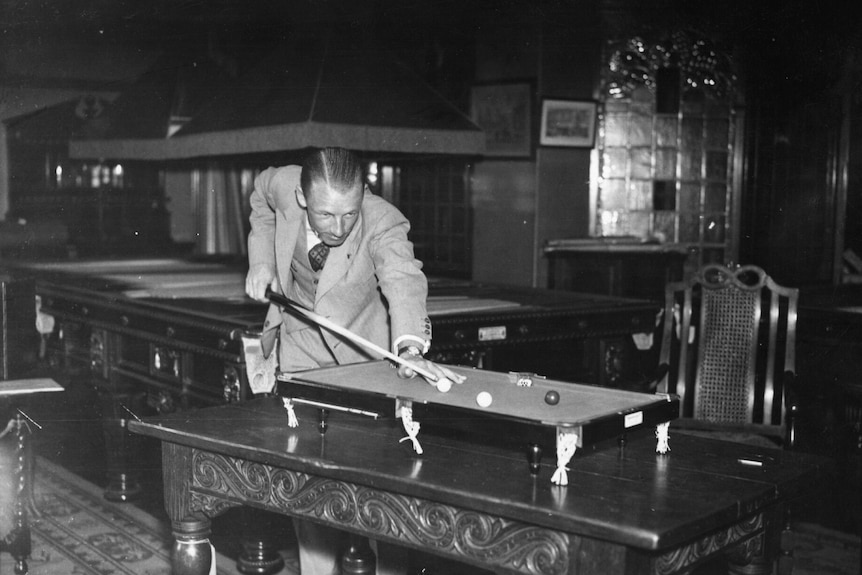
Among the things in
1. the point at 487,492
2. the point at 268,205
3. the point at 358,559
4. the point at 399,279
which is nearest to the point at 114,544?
the point at 358,559

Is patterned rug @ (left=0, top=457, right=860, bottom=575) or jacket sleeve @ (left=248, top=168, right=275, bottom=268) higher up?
jacket sleeve @ (left=248, top=168, right=275, bottom=268)

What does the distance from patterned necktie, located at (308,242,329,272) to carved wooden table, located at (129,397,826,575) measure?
2.00 ft

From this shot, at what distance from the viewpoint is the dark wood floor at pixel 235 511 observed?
3.53 metres

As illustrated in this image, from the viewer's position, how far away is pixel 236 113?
588 centimetres

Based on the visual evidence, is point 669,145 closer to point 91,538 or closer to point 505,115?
point 505,115

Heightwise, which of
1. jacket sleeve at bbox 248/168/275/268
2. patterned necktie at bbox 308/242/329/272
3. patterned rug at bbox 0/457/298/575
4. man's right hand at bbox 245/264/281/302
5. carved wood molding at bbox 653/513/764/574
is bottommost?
patterned rug at bbox 0/457/298/575

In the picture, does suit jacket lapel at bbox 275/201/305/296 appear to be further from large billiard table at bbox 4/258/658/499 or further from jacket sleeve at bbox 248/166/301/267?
large billiard table at bbox 4/258/658/499

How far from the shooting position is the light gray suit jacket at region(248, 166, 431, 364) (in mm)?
2750

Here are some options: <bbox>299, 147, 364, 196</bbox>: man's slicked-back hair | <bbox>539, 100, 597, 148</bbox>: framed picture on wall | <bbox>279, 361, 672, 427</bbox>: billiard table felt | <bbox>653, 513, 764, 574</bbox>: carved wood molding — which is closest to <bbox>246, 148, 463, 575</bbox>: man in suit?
<bbox>299, 147, 364, 196</bbox>: man's slicked-back hair

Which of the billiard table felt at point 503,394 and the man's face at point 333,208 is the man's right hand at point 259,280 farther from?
the billiard table felt at point 503,394

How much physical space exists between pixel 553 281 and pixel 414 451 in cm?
504

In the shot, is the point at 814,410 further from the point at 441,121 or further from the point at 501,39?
the point at 501,39

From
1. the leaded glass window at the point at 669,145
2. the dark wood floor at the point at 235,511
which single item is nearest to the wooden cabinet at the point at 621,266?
the leaded glass window at the point at 669,145

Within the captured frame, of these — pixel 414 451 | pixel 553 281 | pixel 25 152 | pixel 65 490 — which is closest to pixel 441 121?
pixel 553 281
